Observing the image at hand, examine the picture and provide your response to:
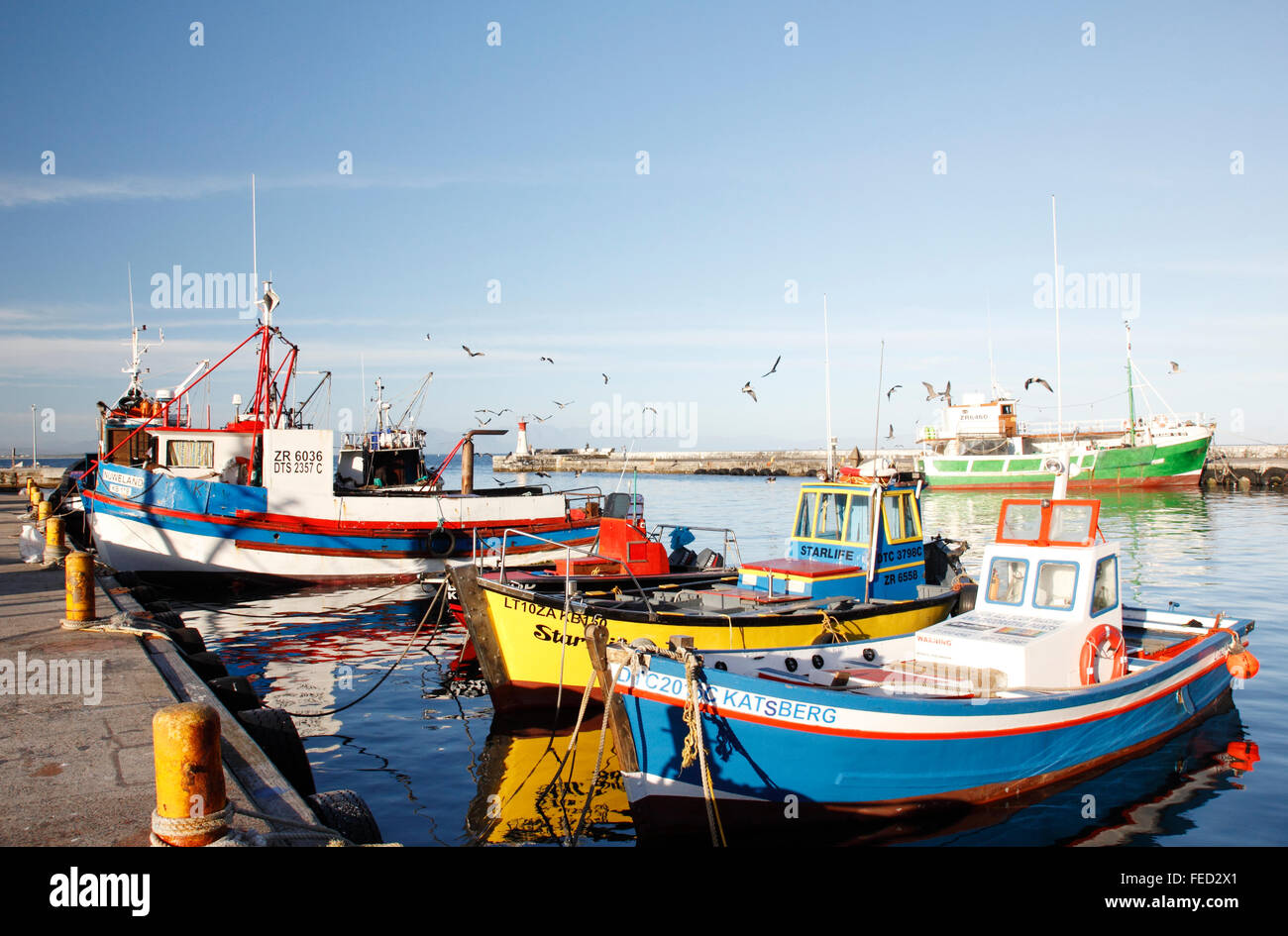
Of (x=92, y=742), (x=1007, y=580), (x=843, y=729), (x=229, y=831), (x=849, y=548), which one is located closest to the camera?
(x=229, y=831)

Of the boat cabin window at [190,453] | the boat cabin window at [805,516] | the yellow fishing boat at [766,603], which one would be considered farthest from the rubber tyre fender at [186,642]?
the boat cabin window at [190,453]

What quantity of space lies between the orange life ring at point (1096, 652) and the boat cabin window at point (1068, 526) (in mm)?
1117

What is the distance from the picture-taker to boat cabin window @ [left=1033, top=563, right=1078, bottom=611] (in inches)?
417

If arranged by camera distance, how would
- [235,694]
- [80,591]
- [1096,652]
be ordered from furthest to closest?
[80,591] < [1096,652] < [235,694]

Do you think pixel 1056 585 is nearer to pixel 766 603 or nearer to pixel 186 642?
pixel 766 603

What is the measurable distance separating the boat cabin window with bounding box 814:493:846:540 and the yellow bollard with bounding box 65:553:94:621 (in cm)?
1109

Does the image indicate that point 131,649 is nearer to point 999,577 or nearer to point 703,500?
point 999,577

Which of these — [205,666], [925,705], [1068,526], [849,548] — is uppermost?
[1068,526]

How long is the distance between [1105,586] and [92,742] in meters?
11.1

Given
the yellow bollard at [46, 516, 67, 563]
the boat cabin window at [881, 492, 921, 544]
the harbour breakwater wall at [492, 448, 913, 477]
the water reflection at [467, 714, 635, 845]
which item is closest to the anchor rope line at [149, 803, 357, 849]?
the water reflection at [467, 714, 635, 845]

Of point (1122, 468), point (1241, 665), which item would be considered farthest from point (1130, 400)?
point (1241, 665)

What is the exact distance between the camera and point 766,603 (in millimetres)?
12883

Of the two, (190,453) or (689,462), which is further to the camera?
(689,462)
